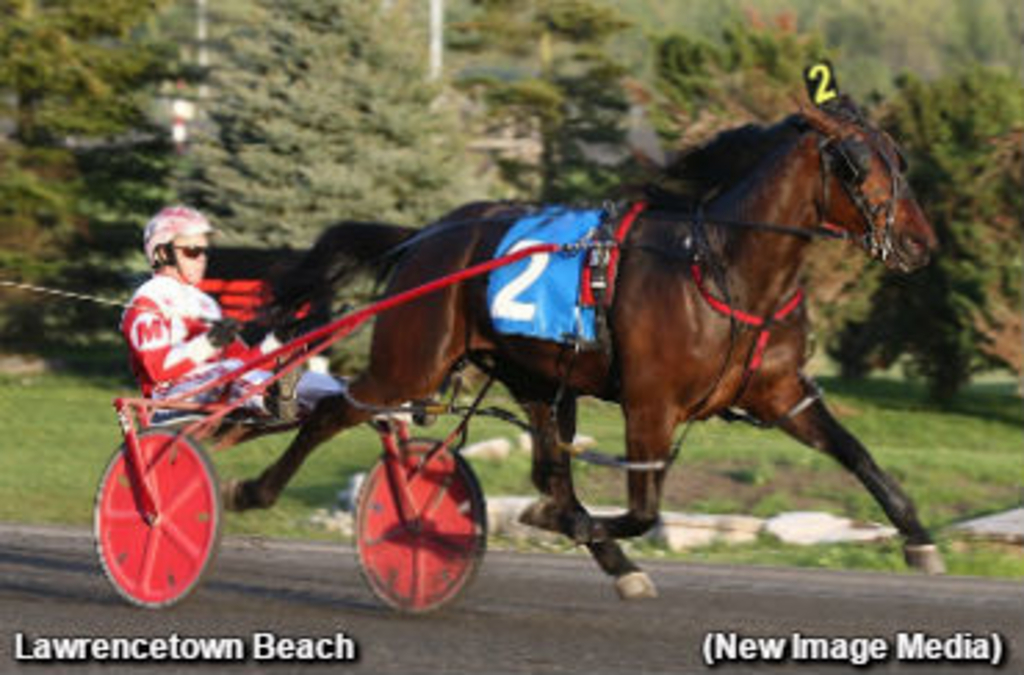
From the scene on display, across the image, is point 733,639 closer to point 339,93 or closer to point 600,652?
point 600,652

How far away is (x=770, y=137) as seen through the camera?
7.27 metres

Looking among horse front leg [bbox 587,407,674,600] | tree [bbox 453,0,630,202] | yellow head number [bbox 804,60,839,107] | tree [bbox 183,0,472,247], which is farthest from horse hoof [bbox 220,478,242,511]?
tree [bbox 453,0,630,202]

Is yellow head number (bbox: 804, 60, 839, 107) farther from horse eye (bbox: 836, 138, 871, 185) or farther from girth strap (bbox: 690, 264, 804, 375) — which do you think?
girth strap (bbox: 690, 264, 804, 375)

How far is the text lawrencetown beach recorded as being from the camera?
596cm

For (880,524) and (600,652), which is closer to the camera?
(600,652)

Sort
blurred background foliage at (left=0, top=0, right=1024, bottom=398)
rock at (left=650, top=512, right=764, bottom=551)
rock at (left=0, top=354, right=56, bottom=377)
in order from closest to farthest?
rock at (left=650, top=512, right=764, bottom=551)
blurred background foliage at (left=0, top=0, right=1024, bottom=398)
rock at (left=0, top=354, right=56, bottom=377)

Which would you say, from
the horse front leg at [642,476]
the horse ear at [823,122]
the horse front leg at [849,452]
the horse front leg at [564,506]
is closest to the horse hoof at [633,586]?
the horse front leg at [564,506]

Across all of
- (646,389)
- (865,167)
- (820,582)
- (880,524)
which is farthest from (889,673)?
(880,524)

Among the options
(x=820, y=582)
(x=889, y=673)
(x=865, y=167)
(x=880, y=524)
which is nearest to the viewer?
(x=889, y=673)

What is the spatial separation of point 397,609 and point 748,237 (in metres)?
1.98

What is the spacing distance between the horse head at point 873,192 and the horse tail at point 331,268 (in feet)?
6.99

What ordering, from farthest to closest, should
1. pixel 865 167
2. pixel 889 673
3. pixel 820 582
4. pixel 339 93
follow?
pixel 339 93
pixel 820 582
pixel 865 167
pixel 889 673

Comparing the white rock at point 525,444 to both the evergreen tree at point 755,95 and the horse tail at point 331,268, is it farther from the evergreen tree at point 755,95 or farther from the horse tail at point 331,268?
the horse tail at point 331,268

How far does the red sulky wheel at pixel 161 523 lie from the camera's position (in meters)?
6.95
